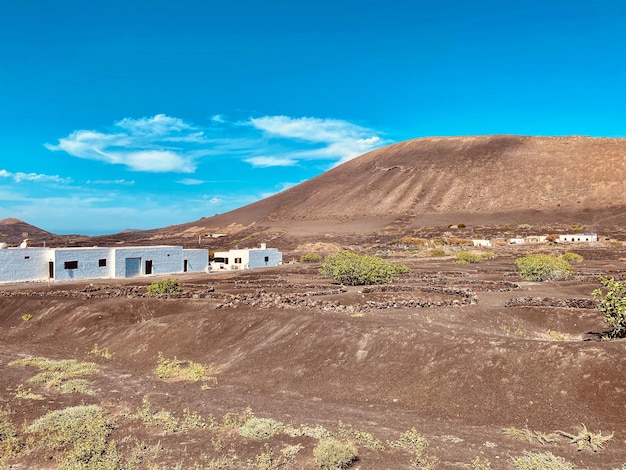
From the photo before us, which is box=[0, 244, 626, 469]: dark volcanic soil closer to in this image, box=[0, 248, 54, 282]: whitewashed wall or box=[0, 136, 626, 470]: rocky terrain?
box=[0, 136, 626, 470]: rocky terrain

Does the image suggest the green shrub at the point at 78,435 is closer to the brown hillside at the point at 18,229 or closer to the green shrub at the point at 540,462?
the green shrub at the point at 540,462

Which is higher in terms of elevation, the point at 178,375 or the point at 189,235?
the point at 189,235

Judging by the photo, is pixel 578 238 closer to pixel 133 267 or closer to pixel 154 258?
pixel 154 258

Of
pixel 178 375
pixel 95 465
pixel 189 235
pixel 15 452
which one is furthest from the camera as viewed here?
pixel 189 235

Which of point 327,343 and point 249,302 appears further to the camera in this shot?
point 249,302

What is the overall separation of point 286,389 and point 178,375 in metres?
4.03

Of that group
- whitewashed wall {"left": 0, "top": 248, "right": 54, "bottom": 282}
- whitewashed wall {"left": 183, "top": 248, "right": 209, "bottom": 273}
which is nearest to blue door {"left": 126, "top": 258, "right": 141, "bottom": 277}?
whitewashed wall {"left": 183, "top": 248, "right": 209, "bottom": 273}

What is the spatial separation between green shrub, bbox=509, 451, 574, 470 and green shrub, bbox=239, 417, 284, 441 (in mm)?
4702

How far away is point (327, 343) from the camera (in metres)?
15.8

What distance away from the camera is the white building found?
39812 mm

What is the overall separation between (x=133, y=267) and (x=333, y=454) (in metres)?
40.2

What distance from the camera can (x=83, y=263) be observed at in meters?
41.9

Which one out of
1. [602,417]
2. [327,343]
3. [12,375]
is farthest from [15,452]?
[602,417]

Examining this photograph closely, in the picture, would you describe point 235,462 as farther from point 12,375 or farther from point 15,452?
point 12,375
